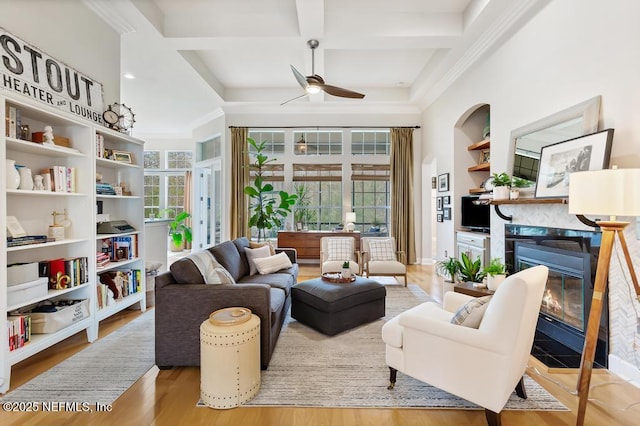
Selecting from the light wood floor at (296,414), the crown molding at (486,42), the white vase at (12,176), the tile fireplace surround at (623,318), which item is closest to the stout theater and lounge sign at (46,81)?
the white vase at (12,176)

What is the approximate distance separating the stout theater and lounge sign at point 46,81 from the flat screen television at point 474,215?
4859mm

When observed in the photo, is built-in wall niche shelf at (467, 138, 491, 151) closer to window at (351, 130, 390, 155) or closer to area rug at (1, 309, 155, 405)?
window at (351, 130, 390, 155)

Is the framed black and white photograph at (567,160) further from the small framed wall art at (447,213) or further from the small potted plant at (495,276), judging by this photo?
the small framed wall art at (447,213)

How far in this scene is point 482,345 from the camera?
166cm

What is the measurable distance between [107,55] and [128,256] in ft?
7.57

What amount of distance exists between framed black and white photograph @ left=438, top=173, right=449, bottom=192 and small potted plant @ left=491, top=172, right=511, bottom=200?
1.79 m

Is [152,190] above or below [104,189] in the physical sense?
above

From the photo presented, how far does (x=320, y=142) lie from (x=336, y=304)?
4732 mm

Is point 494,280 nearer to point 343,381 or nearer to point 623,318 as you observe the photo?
point 623,318

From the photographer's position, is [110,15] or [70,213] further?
[110,15]

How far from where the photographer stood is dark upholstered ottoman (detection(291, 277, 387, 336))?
9.72ft

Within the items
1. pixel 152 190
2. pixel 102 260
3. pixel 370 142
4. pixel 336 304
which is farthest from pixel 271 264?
pixel 152 190

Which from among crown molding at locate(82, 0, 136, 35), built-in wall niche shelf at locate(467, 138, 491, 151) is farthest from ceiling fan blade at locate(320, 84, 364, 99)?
crown molding at locate(82, 0, 136, 35)

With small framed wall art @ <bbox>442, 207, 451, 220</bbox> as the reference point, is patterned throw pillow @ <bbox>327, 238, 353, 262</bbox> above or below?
below
